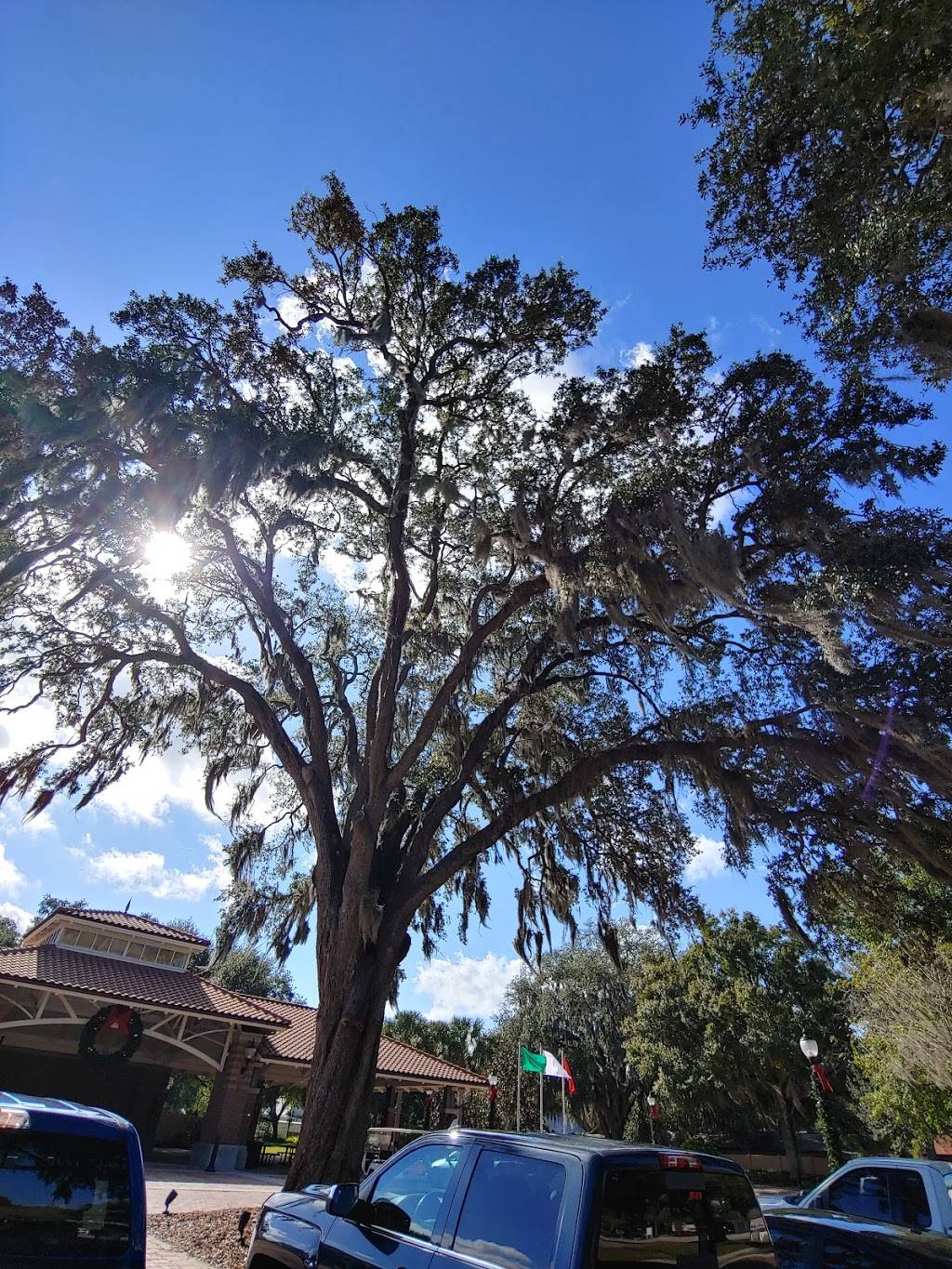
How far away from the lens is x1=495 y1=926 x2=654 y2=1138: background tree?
33.9 m

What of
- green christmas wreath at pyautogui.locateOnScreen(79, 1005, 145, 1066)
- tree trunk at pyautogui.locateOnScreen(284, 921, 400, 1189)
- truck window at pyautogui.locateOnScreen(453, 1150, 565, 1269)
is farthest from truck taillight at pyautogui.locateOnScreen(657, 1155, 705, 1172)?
green christmas wreath at pyautogui.locateOnScreen(79, 1005, 145, 1066)

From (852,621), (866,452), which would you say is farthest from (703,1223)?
(866,452)

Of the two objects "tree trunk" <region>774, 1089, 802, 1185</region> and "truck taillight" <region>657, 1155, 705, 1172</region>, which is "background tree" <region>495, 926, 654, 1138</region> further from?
"truck taillight" <region>657, 1155, 705, 1172</region>

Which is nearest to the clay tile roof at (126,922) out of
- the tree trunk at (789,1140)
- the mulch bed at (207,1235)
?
the mulch bed at (207,1235)

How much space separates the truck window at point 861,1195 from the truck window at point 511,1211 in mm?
4556

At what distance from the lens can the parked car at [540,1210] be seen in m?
2.51

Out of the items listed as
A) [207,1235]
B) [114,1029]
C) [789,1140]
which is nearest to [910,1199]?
Result: [207,1235]

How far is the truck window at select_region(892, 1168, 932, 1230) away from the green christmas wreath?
16.5 m

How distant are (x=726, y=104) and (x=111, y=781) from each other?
13.3 m

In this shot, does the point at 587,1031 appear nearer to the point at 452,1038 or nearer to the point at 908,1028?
the point at 452,1038

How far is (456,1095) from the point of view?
23.6m

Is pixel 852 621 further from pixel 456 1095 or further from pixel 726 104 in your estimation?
pixel 456 1095

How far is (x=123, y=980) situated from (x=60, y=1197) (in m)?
17.0

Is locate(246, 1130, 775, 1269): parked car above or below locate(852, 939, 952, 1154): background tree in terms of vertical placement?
below
